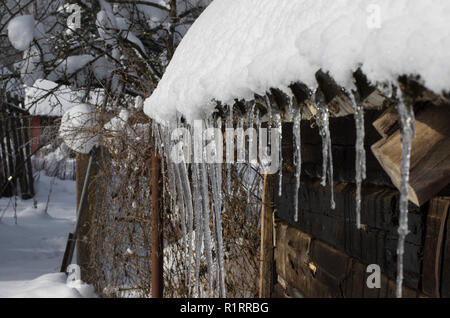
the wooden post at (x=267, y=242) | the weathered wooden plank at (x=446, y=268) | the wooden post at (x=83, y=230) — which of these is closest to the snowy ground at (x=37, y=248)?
the wooden post at (x=83, y=230)

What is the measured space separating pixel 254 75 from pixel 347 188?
871mm

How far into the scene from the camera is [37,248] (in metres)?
8.98

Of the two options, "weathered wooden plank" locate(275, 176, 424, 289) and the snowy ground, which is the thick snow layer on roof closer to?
"weathered wooden plank" locate(275, 176, 424, 289)

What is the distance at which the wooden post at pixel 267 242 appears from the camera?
2.90 m

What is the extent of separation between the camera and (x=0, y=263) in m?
7.81

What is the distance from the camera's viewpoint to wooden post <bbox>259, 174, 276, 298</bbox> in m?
2.90

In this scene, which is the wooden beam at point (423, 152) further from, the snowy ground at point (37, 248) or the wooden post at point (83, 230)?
the wooden post at point (83, 230)

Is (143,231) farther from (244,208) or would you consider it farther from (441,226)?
(441,226)

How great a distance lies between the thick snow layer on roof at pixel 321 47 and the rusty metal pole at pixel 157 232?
6.00ft

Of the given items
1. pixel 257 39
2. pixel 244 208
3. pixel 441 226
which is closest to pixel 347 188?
pixel 441 226

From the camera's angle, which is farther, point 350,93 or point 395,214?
point 395,214
